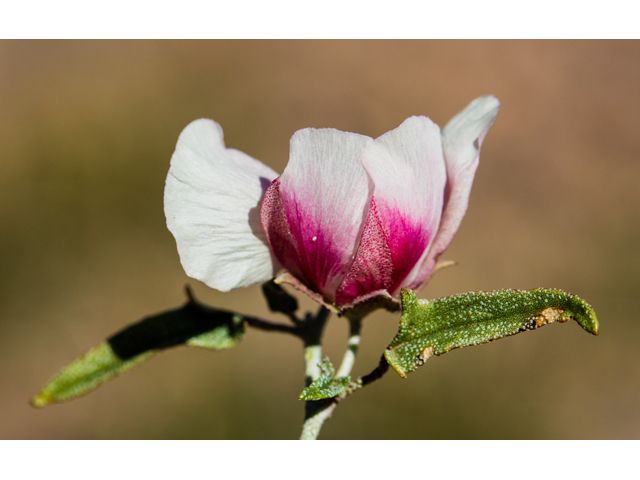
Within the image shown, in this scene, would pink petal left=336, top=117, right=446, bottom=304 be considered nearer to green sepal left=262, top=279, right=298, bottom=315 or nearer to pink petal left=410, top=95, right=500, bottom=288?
pink petal left=410, top=95, right=500, bottom=288

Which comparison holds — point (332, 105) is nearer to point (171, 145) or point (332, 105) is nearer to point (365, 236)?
point (171, 145)

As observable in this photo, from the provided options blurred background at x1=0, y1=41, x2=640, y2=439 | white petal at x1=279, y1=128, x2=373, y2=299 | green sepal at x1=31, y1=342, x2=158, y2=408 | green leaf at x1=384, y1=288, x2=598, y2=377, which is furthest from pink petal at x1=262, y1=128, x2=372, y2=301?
blurred background at x1=0, y1=41, x2=640, y2=439

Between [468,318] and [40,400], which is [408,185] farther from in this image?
[40,400]

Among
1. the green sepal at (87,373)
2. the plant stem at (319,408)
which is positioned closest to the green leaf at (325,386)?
→ the plant stem at (319,408)

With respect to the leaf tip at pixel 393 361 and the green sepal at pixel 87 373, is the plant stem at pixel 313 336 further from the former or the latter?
the green sepal at pixel 87 373

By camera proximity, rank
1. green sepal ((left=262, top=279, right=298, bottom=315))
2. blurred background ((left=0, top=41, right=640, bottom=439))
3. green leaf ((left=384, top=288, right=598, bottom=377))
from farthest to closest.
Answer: blurred background ((left=0, top=41, right=640, bottom=439)) → green sepal ((left=262, top=279, right=298, bottom=315)) → green leaf ((left=384, top=288, right=598, bottom=377))

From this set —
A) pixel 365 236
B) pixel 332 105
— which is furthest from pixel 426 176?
pixel 332 105

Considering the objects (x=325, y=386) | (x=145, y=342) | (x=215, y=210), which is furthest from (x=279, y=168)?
(x=325, y=386)
